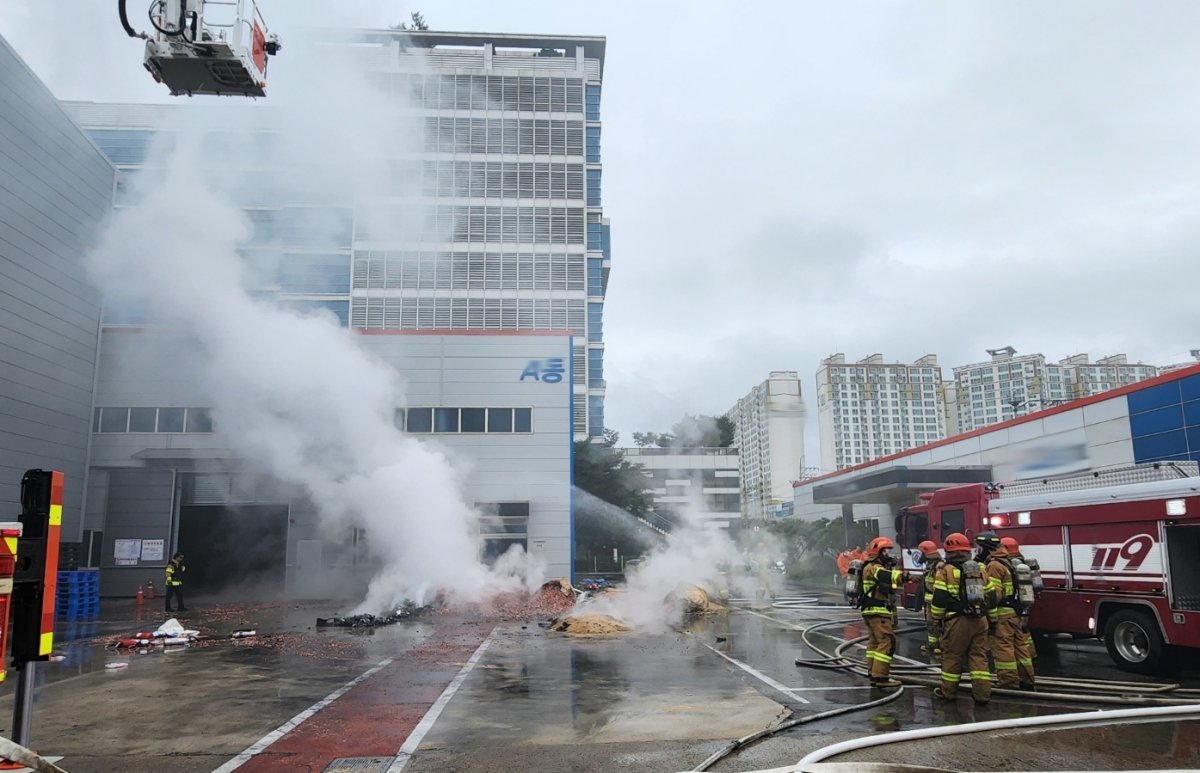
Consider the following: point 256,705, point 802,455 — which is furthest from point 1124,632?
point 802,455

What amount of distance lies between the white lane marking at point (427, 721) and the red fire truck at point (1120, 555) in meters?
8.39

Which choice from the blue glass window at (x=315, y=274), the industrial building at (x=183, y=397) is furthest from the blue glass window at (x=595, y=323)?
the industrial building at (x=183, y=397)

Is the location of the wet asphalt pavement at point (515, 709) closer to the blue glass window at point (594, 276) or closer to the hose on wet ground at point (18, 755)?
the hose on wet ground at point (18, 755)

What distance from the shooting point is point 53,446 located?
2259 cm

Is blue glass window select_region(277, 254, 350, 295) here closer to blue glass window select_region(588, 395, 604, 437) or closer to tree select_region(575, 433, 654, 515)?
tree select_region(575, 433, 654, 515)

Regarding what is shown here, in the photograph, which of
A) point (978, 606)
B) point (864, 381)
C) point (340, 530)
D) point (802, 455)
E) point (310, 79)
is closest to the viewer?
point (978, 606)

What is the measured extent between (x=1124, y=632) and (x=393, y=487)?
625 inches

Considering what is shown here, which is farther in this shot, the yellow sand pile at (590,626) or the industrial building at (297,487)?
the industrial building at (297,487)

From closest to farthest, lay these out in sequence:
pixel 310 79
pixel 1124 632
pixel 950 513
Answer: pixel 1124 632, pixel 950 513, pixel 310 79

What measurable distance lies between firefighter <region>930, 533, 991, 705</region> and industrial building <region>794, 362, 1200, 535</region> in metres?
10.2

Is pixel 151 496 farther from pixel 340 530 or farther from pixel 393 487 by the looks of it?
pixel 393 487

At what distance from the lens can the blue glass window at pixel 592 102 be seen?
5644 centimetres

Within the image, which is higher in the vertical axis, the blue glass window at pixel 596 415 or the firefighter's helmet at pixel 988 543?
the blue glass window at pixel 596 415

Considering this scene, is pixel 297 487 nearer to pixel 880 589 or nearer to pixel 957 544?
pixel 880 589
